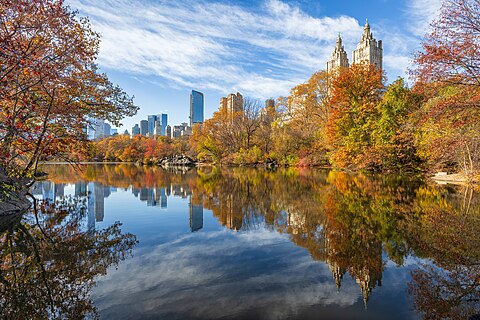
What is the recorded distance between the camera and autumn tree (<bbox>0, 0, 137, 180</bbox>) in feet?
21.8

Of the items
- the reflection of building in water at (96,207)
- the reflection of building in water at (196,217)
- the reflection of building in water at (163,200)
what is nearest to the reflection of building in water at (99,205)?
the reflection of building in water at (96,207)

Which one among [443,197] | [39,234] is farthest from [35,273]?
[443,197]

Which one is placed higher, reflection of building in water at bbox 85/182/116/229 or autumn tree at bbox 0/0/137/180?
autumn tree at bbox 0/0/137/180

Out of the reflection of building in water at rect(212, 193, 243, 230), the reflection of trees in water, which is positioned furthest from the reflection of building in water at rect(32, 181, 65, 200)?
the reflection of building in water at rect(212, 193, 243, 230)

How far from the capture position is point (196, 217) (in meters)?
9.38

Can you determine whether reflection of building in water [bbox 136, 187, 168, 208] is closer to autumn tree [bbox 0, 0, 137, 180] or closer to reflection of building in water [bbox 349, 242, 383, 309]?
autumn tree [bbox 0, 0, 137, 180]

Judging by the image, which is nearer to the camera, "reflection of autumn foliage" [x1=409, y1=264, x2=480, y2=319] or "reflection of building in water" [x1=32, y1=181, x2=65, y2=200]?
"reflection of autumn foliage" [x1=409, y1=264, x2=480, y2=319]

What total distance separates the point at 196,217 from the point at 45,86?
656cm

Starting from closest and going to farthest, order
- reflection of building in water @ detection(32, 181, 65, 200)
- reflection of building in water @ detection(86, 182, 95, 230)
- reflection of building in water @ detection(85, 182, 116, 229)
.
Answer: reflection of building in water @ detection(86, 182, 95, 230) < reflection of building in water @ detection(85, 182, 116, 229) < reflection of building in water @ detection(32, 181, 65, 200)

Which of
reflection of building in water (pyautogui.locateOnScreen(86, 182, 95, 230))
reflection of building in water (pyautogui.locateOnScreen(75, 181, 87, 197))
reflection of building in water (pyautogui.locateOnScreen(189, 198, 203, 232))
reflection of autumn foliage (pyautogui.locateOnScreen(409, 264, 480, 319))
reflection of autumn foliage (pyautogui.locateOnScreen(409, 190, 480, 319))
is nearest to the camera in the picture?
reflection of autumn foliage (pyautogui.locateOnScreen(409, 264, 480, 319))

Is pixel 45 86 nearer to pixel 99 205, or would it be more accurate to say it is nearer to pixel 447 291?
pixel 99 205

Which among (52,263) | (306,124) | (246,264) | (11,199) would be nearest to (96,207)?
(11,199)

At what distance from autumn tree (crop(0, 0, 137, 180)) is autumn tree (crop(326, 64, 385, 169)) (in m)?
20.5

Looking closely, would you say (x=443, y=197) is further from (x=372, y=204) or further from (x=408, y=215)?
(x=408, y=215)
